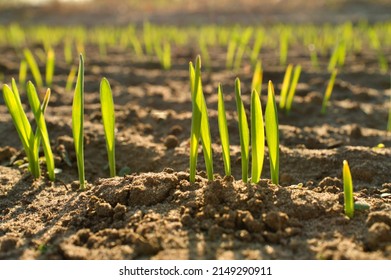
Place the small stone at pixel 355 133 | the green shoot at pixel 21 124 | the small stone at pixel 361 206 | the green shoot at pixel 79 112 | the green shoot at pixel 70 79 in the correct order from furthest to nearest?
the green shoot at pixel 70 79, the small stone at pixel 355 133, the green shoot at pixel 21 124, the green shoot at pixel 79 112, the small stone at pixel 361 206

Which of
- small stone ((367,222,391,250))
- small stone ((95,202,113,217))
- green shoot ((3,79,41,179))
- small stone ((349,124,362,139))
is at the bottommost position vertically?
small stone ((349,124,362,139))

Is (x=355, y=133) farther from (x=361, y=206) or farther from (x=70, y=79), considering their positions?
(x=70, y=79)

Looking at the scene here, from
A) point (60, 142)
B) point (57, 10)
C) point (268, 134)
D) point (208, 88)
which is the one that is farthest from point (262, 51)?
point (57, 10)

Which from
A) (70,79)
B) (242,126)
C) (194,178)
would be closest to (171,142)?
(194,178)

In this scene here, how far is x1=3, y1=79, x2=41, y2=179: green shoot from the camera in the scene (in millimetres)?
1521

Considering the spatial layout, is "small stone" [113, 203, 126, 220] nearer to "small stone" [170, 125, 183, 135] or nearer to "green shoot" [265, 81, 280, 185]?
"green shoot" [265, 81, 280, 185]

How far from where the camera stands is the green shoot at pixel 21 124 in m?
1.52

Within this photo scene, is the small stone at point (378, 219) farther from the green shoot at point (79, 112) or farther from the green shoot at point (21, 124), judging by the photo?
the green shoot at point (21, 124)

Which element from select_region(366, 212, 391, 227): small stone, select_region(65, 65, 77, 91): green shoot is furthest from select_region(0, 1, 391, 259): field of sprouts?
select_region(65, 65, 77, 91): green shoot

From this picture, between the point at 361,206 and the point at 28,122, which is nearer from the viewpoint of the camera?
the point at 361,206

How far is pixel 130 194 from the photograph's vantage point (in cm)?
142

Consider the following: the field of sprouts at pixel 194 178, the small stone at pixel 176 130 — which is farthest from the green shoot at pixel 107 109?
the small stone at pixel 176 130

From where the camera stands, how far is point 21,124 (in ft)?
5.20
